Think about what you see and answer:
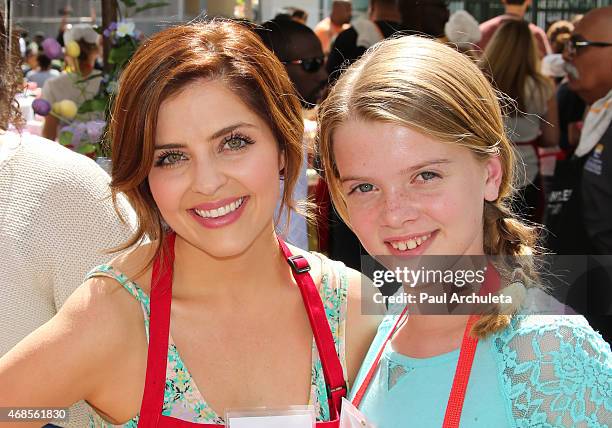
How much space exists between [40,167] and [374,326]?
0.83 metres

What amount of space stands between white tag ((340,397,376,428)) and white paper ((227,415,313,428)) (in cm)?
6

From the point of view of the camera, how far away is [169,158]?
1520 millimetres

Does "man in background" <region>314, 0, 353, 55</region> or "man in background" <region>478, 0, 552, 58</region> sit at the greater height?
"man in background" <region>478, 0, 552, 58</region>

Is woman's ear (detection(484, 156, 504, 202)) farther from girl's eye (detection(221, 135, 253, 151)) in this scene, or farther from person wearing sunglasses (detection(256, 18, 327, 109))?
person wearing sunglasses (detection(256, 18, 327, 109))

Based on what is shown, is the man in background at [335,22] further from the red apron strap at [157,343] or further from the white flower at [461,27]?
the red apron strap at [157,343]

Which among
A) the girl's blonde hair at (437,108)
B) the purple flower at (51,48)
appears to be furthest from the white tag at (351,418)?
the purple flower at (51,48)

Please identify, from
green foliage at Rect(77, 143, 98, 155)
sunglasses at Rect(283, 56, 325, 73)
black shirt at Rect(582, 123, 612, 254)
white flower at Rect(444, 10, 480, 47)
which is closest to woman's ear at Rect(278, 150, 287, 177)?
green foliage at Rect(77, 143, 98, 155)

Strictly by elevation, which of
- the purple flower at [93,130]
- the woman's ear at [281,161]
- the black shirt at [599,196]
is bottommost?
the black shirt at [599,196]

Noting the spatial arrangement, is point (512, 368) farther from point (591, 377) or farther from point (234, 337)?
point (234, 337)

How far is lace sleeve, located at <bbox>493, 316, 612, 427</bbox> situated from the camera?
1209 mm

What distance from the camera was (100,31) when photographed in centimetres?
310

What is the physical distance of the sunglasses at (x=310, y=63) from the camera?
11.4 ft

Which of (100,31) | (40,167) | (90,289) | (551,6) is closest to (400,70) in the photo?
(90,289)

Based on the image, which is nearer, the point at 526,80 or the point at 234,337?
the point at 234,337
